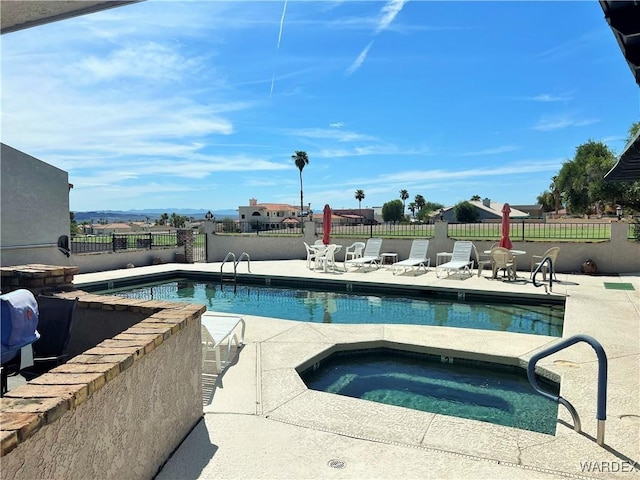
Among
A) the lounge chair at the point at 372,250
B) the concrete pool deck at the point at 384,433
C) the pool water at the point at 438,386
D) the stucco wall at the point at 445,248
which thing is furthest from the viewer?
the lounge chair at the point at 372,250

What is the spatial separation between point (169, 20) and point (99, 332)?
3399mm

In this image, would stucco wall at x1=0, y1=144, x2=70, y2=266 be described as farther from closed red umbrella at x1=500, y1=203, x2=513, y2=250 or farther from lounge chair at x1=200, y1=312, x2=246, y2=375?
closed red umbrella at x1=500, y1=203, x2=513, y2=250

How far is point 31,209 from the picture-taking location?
12180mm

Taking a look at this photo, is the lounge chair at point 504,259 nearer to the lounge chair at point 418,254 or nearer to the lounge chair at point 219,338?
the lounge chair at point 418,254

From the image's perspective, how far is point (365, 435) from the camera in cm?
331

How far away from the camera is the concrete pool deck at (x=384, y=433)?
2.84 metres

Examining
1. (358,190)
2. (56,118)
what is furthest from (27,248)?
(358,190)

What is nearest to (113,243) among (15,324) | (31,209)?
(31,209)

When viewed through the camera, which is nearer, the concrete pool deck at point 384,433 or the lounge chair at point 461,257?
the concrete pool deck at point 384,433

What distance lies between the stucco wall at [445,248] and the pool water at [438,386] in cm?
895

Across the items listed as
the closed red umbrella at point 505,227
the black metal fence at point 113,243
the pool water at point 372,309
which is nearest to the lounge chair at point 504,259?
the closed red umbrella at point 505,227

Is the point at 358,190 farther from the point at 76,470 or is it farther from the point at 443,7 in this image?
the point at 76,470

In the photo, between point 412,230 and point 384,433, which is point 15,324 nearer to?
point 384,433

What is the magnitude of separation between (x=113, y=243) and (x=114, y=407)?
1462 cm
